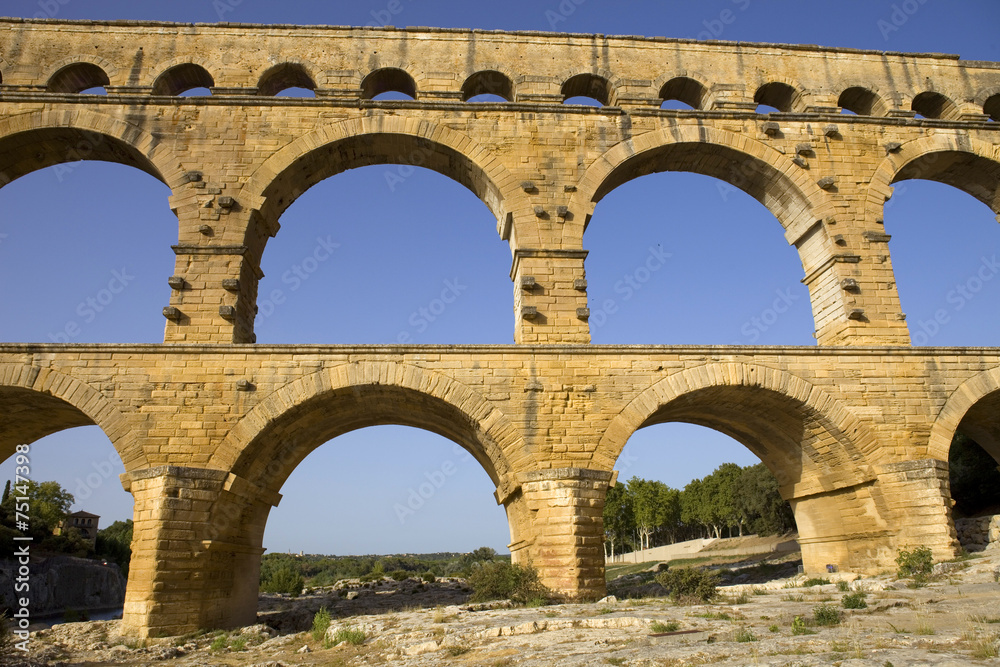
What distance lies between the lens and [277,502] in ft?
36.5

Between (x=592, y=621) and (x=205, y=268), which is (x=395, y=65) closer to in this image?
(x=205, y=268)

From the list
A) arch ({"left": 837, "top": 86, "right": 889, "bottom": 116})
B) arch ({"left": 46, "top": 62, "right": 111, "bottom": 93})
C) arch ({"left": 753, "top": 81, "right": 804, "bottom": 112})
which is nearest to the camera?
arch ({"left": 46, "top": 62, "right": 111, "bottom": 93})

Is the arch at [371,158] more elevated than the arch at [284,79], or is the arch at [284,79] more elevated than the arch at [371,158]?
the arch at [284,79]

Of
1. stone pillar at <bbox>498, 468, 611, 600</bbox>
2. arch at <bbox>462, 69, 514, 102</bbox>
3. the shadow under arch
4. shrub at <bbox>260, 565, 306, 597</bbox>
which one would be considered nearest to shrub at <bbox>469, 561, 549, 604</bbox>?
stone pillar at <bbox>498, 468, 611, 600</bbox>

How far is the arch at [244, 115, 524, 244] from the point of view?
1160 centimetres

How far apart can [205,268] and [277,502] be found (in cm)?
417

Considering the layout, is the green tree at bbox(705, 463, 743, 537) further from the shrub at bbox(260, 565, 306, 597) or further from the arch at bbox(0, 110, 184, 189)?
the arch at bbox(0, 110, 184, 189)

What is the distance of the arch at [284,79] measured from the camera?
41.7ft

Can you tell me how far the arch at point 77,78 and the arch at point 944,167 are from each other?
15.0 m

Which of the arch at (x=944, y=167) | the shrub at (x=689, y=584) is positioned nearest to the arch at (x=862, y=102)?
the arch at (x=944, y=167)

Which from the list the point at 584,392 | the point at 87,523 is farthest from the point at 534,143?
the point at 87,523

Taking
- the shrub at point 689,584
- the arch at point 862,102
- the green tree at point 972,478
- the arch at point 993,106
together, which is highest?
the arch at point 993,106

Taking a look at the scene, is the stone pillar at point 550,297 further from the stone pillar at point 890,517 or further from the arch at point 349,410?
the stone pillar at point 890,517

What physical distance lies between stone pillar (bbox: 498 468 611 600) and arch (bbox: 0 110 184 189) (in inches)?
327
